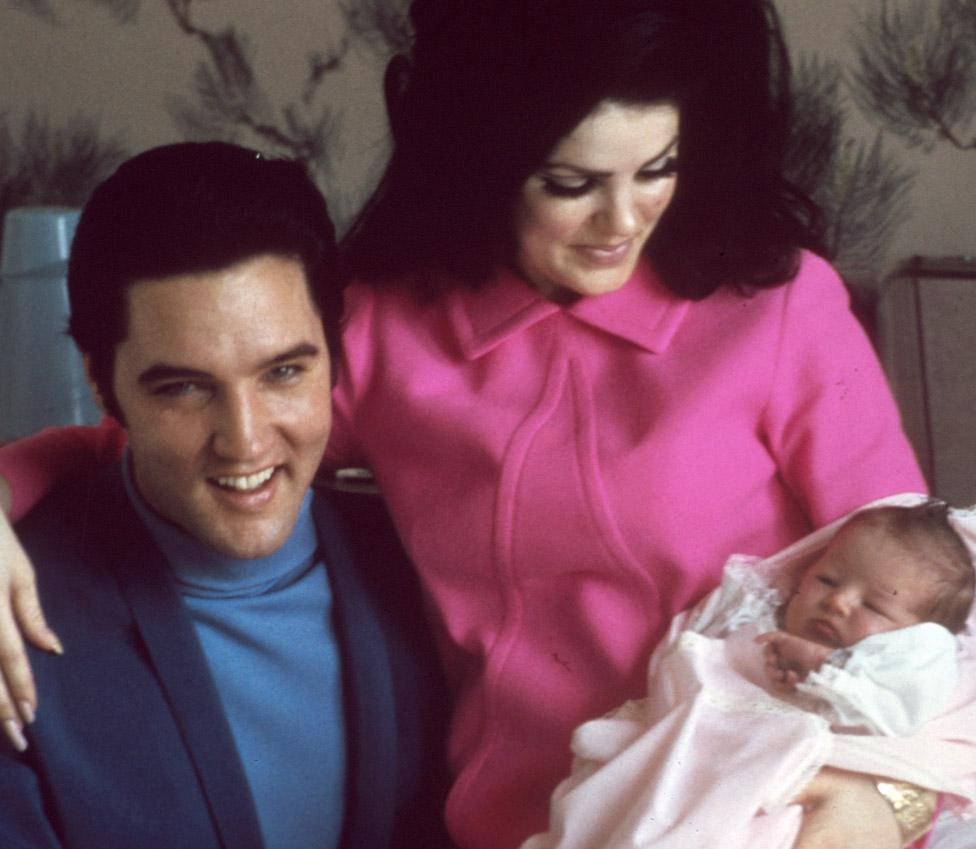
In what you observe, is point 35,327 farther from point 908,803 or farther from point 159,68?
point 908,803

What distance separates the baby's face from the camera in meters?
1.16

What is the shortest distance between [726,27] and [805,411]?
372 mm

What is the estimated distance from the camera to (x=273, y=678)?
4.35 ft

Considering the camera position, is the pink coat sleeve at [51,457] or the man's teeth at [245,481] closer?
the man's teeth at [245,481]

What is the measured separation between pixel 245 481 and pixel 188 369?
118mm

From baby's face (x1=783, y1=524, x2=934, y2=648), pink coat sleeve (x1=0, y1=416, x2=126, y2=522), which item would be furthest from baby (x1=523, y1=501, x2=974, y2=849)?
pink coat sleeve (x1=0, y1=416, x2=126, y2=522)

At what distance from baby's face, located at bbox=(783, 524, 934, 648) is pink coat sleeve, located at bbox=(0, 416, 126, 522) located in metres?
0.75

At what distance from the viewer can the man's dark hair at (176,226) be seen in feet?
3.87

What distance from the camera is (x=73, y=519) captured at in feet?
4.37

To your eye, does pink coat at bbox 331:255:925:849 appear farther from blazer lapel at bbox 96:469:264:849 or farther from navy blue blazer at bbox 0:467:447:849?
blazer lapel at bbox 96:469:264:849

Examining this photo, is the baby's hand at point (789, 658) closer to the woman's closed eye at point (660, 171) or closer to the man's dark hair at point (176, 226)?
the woman's closed eye at point (660, 171)

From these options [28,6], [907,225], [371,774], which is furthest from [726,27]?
[28,6]

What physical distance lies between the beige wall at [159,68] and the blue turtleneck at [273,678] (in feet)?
3.59

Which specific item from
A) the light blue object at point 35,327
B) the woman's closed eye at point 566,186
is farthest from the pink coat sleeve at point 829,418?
the light blue object at point 35,327
